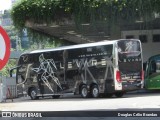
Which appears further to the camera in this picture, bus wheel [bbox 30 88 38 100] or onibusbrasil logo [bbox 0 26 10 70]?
bus wheel [bbox 30 88 38 100]

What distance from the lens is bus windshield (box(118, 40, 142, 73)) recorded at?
24545 mm

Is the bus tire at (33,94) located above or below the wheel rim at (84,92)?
below

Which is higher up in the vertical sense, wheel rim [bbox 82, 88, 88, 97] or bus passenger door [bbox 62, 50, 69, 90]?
bus passenger door [bbox 62, 50, 69, 90]

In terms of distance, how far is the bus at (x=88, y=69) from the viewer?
24438 mm

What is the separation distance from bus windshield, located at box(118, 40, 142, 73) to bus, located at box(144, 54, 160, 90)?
3975mm

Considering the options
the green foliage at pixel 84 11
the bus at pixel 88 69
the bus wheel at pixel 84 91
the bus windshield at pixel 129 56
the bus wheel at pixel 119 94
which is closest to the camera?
the green foliage at pixel 84 11

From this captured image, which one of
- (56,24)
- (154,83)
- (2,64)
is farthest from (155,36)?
(2,64)

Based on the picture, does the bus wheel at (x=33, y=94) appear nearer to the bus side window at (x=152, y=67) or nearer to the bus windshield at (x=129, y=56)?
the bus windshield at (x=129, y=56)

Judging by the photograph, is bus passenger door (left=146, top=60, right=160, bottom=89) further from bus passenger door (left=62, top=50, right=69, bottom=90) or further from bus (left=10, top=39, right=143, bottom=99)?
bus passenger door (left=62, top=50, right=69, bottom=90)

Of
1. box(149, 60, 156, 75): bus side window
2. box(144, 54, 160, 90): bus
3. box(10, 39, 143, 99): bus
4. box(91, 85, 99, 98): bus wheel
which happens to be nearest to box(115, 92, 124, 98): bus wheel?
box(10, 39, 143, 99): bus

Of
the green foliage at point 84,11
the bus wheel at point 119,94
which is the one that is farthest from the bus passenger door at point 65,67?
the bus wheel at point 119,94

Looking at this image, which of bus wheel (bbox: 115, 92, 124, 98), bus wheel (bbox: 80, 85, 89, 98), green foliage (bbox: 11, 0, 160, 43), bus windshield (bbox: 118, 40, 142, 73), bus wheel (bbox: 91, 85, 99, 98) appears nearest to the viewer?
green foliage (bbox: 11, 0, 160, 43)

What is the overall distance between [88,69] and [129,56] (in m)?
2.48

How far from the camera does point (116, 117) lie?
4715 mm
